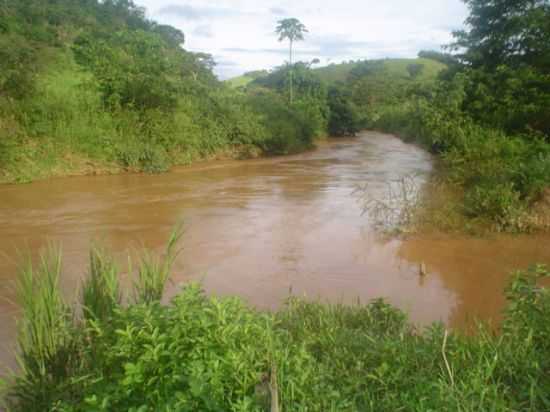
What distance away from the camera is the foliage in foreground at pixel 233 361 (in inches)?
91.2

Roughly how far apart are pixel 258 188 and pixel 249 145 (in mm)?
7145

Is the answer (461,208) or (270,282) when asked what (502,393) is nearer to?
(270,282)

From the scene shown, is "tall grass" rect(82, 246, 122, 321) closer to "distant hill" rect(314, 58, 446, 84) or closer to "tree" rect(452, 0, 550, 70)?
"tree" rect(452, 0, 550, 70)

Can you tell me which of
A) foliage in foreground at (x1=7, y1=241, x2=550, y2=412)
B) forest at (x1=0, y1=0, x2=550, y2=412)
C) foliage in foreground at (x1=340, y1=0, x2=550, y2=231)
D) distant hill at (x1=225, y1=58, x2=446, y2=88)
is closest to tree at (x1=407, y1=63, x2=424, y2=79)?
distant hill at (x1=225, y1=58, x2=446, y2=88)

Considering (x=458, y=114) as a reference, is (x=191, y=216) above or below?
below

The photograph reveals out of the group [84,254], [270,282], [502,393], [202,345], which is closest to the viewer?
[202,345]

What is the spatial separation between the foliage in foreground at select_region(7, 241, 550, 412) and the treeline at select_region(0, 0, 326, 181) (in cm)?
1079

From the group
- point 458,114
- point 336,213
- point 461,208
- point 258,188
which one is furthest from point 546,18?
point 258,188

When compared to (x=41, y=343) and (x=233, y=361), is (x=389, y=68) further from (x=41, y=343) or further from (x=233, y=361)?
(x=233, y=361)

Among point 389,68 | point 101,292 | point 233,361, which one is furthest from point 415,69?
point 233,361

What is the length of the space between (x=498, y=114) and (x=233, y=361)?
12.2 m

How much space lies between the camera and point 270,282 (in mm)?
6047

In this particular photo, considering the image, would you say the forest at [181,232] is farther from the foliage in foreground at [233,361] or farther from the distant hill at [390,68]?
the distant hill at [390,68]

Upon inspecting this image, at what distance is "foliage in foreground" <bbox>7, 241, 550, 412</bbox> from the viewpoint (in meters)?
2.32
